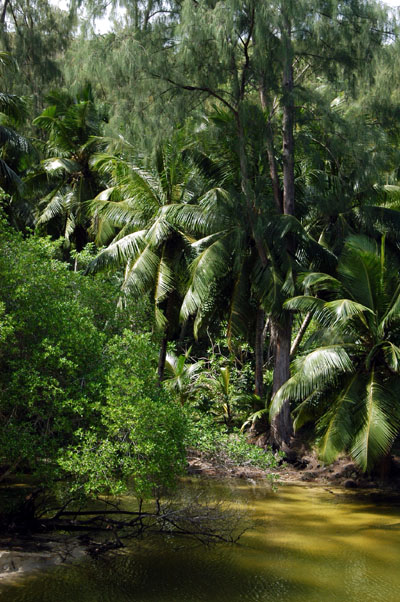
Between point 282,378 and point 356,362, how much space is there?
283 cm

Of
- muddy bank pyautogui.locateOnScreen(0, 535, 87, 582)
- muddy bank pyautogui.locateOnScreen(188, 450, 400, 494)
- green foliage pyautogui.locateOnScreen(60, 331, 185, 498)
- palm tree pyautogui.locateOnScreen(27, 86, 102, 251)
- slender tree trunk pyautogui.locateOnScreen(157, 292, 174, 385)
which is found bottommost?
muddy bank pyautogui.locateOnScreen(188, 450, 400, 494)

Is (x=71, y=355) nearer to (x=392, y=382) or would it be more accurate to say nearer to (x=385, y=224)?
(x=392, y=382)

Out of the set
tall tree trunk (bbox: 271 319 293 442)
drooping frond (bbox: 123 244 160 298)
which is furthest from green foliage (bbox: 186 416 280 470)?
drooping frond (bbox: 123 244 160 298)

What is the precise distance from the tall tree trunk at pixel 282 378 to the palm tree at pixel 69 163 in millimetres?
8583

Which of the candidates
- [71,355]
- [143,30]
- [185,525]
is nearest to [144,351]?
[71,355]

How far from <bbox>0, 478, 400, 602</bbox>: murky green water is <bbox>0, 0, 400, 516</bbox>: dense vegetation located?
1049 mm

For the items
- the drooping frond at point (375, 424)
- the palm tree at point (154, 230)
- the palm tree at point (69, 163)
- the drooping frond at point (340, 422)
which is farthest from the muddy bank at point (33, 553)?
the palm tree at point (69, 163)

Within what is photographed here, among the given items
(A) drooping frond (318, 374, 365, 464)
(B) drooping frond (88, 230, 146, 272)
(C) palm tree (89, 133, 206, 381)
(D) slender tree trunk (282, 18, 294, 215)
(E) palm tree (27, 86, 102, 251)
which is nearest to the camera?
(A) drooping frond (318, 374, 365, 464)

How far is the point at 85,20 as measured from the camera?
13.4m

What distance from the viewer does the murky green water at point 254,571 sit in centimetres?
721

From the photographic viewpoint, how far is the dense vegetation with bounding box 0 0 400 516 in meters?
8.09

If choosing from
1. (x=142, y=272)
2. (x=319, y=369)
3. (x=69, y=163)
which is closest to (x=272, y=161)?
(x=142, y=272)

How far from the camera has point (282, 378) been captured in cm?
1589

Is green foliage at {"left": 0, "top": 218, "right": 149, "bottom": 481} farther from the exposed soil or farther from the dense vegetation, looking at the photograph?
the exposed soil
